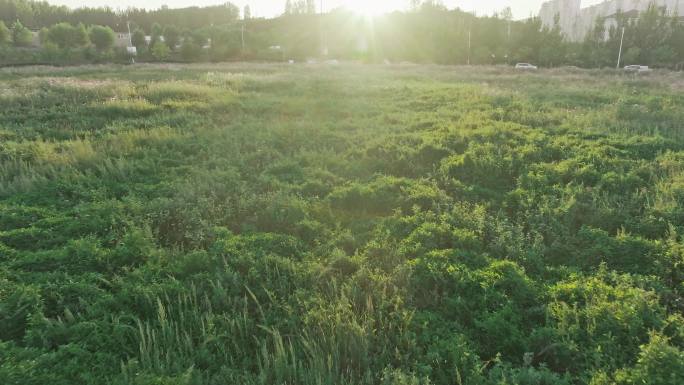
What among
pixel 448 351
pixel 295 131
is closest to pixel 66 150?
pixel 295 131

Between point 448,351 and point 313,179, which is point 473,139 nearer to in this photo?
point 313,179

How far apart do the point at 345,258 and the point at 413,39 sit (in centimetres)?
7948

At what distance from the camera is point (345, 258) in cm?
572

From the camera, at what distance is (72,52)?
205 feet

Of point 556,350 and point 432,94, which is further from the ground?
point 432,94

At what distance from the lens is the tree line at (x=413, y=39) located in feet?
184

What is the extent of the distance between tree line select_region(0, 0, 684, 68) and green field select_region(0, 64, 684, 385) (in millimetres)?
57562

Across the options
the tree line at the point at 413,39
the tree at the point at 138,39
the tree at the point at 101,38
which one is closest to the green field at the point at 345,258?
the tree line at the point at 413,39

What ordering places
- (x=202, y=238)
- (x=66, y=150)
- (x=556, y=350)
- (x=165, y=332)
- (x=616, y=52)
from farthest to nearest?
1. (x=616, y=52)
2. (x=66, y=150)
3. (x=202, y=238)
4. (x=165, y=332)
5. (x=556, y=350)

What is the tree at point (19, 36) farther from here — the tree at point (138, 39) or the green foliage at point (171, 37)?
the green foliage at point (171, 37)

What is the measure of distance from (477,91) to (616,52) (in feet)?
165

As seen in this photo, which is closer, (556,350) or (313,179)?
(556,350)

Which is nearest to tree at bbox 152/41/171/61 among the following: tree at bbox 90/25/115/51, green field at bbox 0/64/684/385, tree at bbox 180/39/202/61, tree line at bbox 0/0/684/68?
tree line at bbox 0/0/684/68

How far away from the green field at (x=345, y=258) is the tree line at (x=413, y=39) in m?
57.6
